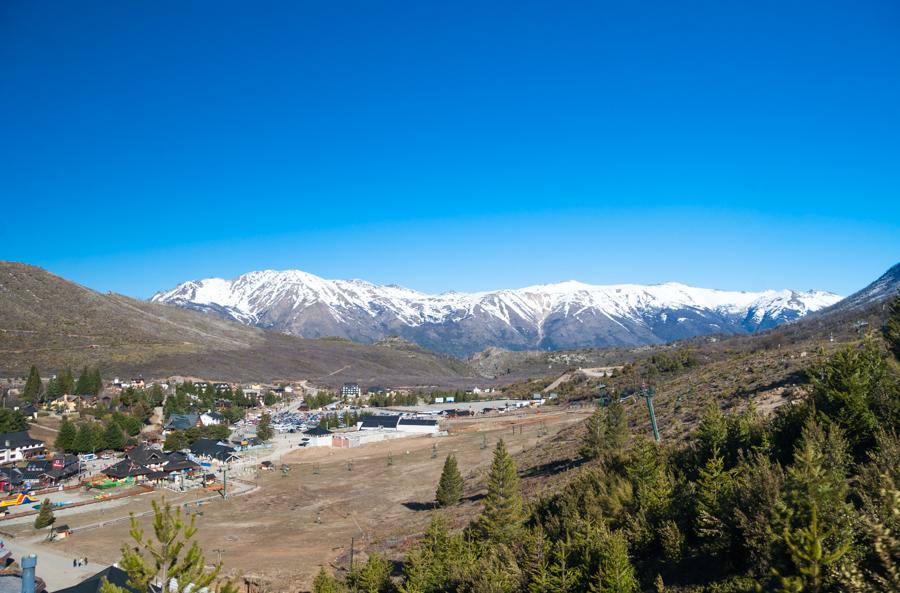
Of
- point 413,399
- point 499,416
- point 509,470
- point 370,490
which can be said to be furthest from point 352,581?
point 413,399

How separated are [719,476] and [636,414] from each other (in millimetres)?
37215

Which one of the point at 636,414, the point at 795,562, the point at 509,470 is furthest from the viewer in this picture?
the point at 636,414

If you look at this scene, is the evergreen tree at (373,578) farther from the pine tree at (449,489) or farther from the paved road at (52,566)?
the paved road at (52,566)

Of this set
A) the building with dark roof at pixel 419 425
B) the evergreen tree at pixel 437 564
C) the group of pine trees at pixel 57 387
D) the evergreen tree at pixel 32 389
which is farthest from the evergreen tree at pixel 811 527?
the evergreen tree at pixel 32 389

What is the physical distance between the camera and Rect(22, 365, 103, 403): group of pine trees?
8656 centimetres

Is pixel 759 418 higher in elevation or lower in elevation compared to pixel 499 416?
higher

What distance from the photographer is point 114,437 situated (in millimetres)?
69500

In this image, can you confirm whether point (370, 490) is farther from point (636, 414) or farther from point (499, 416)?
point (499, 416)

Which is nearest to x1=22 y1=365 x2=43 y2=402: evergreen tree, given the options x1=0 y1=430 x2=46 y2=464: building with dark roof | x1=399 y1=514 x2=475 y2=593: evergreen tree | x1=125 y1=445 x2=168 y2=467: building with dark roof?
x1=0 y1=430 x2=46 y2=464: building with dark roof

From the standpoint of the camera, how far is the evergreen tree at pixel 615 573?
1305cm

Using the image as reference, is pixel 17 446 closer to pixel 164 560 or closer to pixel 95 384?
pixel 95 384

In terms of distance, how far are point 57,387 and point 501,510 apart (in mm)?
92825

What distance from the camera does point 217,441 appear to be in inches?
2904

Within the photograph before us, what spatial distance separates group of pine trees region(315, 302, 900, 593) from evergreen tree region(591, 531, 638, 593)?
0.11 feet
